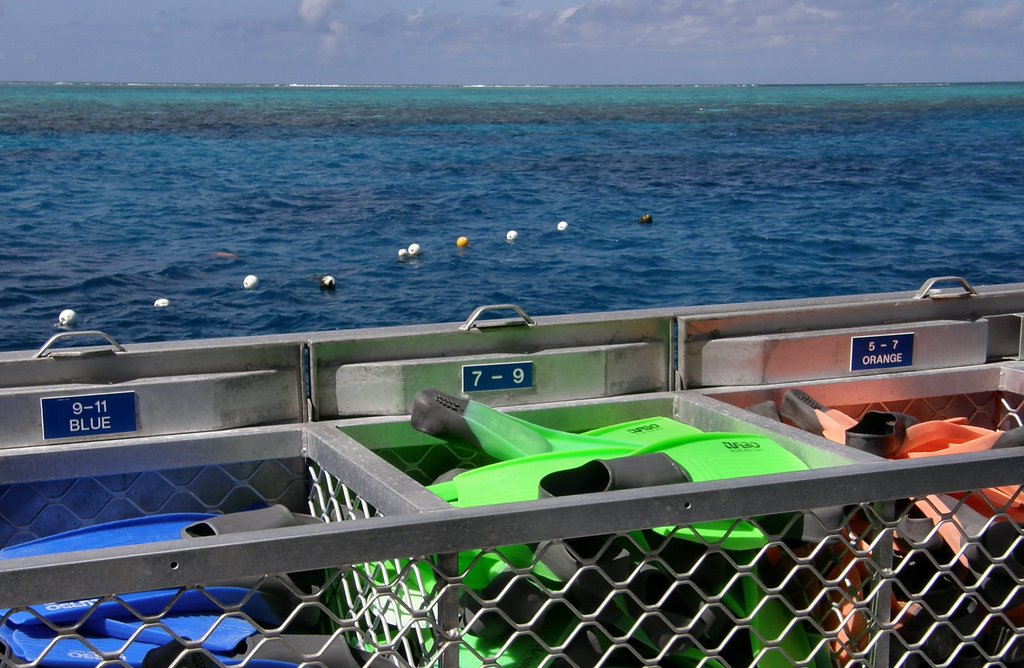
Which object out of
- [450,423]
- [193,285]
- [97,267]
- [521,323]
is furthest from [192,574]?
[97,267]

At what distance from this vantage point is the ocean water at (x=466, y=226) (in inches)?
762

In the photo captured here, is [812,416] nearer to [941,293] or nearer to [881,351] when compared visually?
[881,351]

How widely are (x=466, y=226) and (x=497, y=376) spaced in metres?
24.1

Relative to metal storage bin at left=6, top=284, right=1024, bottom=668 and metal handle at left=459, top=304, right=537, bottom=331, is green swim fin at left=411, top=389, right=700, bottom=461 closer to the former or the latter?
metal storage bin at left=6, top=284, right=1024, bottom=668

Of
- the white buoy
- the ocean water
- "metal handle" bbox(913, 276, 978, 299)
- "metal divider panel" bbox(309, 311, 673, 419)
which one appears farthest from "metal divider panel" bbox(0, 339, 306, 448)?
the white buoy

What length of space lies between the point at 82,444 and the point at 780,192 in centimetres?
3174

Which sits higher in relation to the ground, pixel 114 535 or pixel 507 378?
pixel 507 378

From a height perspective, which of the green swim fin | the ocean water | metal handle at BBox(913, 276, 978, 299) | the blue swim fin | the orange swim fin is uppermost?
metal handle at BBox(913, 276, 978, 299)

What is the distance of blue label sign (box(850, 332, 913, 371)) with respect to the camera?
11.5 ft

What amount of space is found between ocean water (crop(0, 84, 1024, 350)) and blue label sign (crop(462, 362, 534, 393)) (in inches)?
548

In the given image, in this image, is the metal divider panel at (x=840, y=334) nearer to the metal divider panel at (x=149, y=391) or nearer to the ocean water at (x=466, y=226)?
the metal divider panel at (x=149, y=391)

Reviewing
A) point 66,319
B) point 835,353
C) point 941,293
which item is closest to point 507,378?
point 835,353

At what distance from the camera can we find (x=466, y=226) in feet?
88.8

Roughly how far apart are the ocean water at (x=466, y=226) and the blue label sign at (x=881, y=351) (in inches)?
535
